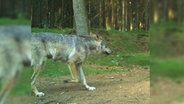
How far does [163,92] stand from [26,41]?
48cm

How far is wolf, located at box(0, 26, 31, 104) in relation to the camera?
0.85 m

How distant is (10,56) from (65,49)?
27.5 feet

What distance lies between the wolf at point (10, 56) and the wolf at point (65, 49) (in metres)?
7.38

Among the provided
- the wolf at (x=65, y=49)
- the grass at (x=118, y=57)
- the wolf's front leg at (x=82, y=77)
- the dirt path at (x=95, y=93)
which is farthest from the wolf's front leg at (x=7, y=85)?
the grass at (x=118, y=57)

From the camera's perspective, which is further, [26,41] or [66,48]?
[66,48]

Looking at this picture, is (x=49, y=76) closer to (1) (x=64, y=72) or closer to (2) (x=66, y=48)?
(1) (x=64, y=72)

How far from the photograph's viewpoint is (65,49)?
923 centimetres

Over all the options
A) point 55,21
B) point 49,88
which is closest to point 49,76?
point 49,88

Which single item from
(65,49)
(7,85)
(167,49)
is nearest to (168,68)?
(167,49)

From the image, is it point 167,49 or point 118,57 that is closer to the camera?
point 167,49

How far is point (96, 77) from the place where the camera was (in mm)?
11516

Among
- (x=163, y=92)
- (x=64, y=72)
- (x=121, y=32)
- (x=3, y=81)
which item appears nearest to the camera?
(x=3, y=81)

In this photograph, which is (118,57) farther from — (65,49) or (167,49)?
(167,49)

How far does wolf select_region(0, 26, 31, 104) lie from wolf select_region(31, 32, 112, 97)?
738 centimetres
